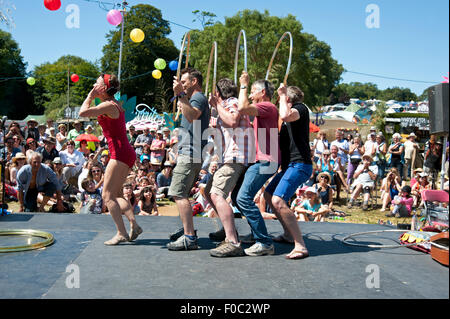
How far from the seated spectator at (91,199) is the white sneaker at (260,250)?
4124mm

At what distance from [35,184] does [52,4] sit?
366 centimetres

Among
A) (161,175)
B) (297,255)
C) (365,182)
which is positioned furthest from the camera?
(161,175)

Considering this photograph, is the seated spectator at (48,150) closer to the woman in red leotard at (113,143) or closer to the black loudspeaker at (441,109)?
the woman in red leotard at (113,143)

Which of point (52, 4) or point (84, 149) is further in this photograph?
point (84, 149)

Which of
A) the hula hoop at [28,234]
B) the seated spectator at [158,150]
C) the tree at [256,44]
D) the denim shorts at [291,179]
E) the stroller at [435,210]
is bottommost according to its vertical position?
the hula hoop at [28,234]

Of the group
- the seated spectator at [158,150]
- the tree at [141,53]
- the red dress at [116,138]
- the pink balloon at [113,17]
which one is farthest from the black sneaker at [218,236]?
the tree at [141,53]

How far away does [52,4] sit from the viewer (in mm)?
8867

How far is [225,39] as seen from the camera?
32.5 metres

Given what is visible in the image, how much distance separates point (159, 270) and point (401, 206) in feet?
25.1

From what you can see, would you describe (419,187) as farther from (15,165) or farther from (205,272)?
(15,165)

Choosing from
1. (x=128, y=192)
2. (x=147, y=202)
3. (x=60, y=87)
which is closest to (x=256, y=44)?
(x=147, y=202)

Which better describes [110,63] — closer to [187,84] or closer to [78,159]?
[78,159]

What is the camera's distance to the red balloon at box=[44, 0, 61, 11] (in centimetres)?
883

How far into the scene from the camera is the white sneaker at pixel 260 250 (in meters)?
4.26
